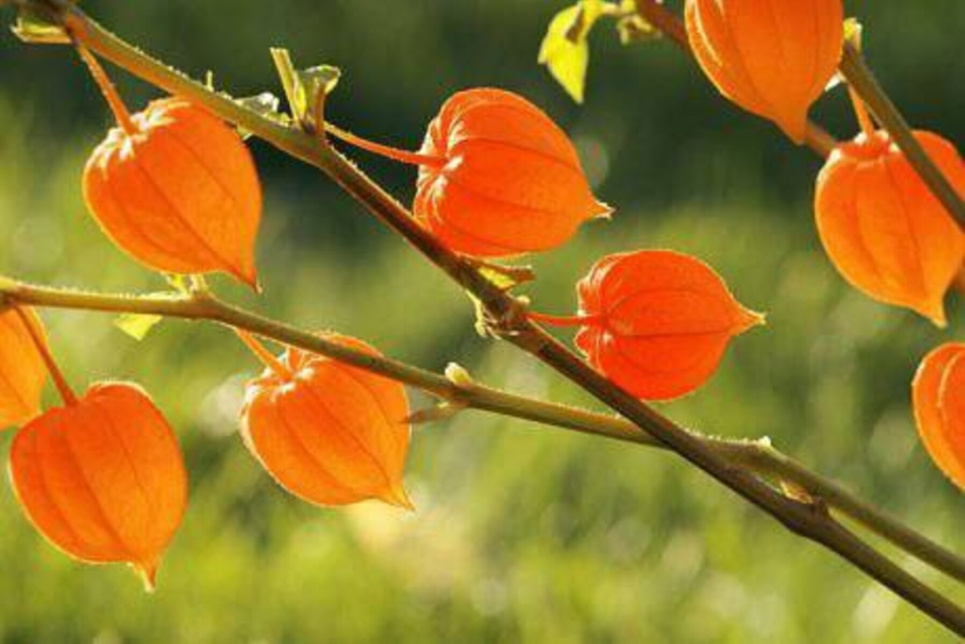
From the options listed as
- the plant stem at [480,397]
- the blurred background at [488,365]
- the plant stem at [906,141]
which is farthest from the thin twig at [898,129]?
the blurred background at [488,365]

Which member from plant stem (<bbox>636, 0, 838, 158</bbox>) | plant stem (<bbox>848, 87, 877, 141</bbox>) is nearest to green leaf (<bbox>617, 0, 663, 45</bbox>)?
plant stem (<bbox>636, 0, 838, 158</bbox>)

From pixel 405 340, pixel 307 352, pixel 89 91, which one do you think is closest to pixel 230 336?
pixel 405 340

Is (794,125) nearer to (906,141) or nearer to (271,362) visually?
(906,141)

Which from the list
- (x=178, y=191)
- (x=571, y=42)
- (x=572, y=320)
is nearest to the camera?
(x=178, y=191)

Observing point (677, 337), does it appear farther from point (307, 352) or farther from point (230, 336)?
point (230, 336)

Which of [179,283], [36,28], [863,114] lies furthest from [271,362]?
[863,114]

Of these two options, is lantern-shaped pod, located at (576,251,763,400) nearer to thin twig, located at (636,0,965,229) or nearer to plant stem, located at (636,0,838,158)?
thin twig, located at (636,0,965,229)

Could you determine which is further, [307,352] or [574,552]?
[574,552]
